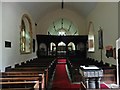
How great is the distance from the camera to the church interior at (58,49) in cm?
384

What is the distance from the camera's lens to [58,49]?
51.6 ft

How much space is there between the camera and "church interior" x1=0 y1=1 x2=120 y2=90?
12.6ft

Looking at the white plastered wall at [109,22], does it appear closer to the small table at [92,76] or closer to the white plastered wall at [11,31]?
the white plastered wall at [11,31]

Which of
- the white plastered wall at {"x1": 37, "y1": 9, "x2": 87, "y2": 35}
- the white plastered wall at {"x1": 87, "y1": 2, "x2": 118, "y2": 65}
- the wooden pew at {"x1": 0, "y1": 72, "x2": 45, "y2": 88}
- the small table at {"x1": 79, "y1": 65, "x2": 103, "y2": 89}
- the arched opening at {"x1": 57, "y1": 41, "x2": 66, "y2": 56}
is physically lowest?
the wooden pew at {"x1": 0, "y1": 72, "x2": 45, "y2": 88}

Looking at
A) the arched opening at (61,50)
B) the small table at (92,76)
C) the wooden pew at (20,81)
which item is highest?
the arched opening at (61,50)

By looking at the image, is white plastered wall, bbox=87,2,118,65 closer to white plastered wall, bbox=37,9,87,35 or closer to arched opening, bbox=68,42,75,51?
white plastered wall, bbox=37,9,87,35

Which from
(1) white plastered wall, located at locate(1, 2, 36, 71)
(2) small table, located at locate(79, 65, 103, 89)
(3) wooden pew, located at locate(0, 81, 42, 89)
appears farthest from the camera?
(1) white plastered wall, located at locate(1, 2, 36, 71)

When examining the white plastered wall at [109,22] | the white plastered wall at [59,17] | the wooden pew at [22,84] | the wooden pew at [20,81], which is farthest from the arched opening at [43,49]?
the wooden pew at [22,84]

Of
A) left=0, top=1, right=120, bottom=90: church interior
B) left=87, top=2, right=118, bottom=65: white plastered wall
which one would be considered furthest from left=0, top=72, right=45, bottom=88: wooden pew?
left=87, top=2, right=118, bottom=65: white plastered wall

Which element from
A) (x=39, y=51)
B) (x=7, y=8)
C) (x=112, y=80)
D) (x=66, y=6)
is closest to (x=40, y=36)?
(x=39, y=51)

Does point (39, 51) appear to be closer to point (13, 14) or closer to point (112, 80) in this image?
point (13, 14)

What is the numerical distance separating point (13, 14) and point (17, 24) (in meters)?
0.70

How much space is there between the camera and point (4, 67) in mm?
6656

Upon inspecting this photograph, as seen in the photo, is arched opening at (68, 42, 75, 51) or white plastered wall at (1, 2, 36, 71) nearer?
white plastered wall at (1, 2, 36, 71)
